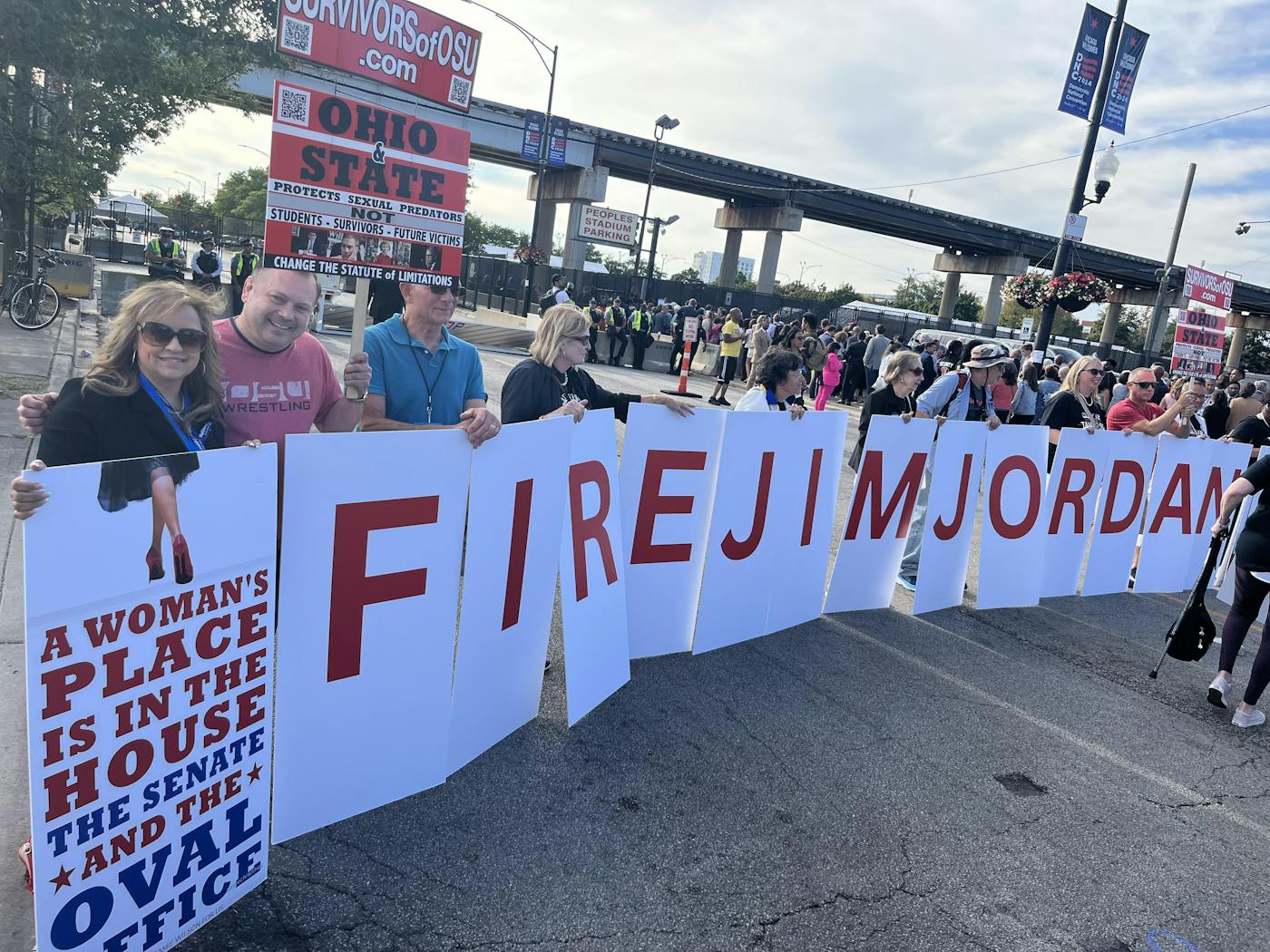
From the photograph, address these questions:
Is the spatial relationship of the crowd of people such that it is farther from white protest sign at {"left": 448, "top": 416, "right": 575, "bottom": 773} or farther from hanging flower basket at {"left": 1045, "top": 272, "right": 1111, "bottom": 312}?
hanging flower basket at {"left": 1045, "top": 272, "right": 1111, "bottom": 312}

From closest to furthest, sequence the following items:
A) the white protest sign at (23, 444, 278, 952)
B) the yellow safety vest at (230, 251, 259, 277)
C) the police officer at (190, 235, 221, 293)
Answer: the white protest sign at (23, 444, 278, 952)
the yellow safety vest at (230, 251, 259, 277)
the police officer at (190, 235, 221, 293)

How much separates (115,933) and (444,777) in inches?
52.7

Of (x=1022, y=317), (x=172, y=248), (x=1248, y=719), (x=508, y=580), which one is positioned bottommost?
(x=1248, y=719)

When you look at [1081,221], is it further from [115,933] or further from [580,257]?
[580,257]

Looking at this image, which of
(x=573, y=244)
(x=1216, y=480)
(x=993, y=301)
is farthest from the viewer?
(x=993, y=301)

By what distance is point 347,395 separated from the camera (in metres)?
3.58

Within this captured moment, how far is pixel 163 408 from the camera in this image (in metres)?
2.70

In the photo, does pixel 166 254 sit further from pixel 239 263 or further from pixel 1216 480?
pixel 1216 480

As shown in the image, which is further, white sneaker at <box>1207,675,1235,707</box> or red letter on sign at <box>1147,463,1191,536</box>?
red letter on sign at <box>1147,463,1191,536</box>

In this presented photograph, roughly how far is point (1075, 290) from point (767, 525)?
33.1 ft

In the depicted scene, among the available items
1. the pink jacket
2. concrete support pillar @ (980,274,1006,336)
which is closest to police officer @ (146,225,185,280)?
the pink jacket

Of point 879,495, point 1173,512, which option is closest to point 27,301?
point 879,495

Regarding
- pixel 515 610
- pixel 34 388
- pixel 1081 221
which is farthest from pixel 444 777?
pixel 1081 221

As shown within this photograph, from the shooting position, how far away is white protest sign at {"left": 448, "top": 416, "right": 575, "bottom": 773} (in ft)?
11.3
